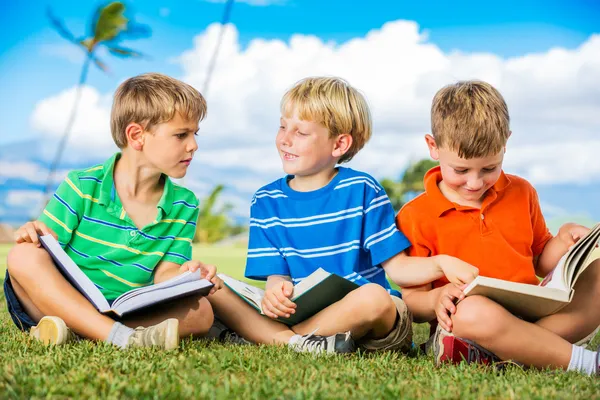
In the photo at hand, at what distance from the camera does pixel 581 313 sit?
10.2ft

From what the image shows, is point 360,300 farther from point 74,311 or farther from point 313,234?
point 74,311

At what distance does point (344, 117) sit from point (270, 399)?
1.91 meters

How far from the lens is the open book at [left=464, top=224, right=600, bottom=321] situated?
8.77 feet

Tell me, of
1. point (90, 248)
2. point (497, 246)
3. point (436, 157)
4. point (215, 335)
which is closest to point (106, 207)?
point (90, 248)

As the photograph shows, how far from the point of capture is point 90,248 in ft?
11.6

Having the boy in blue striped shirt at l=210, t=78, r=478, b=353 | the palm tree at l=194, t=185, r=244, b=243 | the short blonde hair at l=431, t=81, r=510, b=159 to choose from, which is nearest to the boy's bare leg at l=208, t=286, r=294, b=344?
the boy in blue striped shirt at l=210, t=78, r=478, b=353

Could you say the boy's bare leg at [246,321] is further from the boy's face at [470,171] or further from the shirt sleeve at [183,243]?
the boy's face at [470,171]

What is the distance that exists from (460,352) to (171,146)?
1797 millimetres

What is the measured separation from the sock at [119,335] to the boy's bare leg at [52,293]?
0.09ft

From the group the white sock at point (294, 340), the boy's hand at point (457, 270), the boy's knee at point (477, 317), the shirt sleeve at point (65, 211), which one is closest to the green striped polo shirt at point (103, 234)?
the shirt sleeve at point (65, 211)

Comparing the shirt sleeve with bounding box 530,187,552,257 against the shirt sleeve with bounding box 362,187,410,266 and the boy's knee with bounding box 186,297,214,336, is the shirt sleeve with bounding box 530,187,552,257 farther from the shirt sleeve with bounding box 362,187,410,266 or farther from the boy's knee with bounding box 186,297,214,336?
the boy's knee with bounding box 186,297,214,336

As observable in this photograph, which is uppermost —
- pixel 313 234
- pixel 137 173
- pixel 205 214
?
pixel 137 173

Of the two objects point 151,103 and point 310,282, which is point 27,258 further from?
point 310,282

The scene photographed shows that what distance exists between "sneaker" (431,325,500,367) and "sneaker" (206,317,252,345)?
1.04 meters
